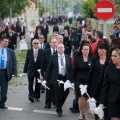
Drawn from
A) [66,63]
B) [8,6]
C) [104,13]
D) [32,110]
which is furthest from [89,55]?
[8,6]

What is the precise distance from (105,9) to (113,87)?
7.12m

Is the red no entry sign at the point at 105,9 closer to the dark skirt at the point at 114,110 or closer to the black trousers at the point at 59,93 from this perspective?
the black trousers at the point at 59,93

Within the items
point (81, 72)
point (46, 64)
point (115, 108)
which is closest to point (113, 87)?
point (115, 108)

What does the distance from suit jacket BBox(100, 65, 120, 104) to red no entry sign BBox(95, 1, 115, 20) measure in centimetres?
687

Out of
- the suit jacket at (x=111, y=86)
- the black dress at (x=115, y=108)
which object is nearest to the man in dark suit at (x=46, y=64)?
the suit jacket at (x=111, y=86)

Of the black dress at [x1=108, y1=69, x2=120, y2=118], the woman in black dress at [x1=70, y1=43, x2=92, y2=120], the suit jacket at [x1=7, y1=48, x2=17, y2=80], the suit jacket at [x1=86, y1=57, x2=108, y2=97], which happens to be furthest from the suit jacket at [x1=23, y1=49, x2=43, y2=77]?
the black dress at [x1=108, y1=69, x2=120, y2=118]

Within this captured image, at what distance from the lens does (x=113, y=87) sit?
798 cm

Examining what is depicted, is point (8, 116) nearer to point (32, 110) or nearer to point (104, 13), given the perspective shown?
point (32, 110)

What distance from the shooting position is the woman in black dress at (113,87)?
7910 mm

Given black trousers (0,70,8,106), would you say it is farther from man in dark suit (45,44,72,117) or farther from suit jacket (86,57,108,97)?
suit jacket (86,57,108,97)

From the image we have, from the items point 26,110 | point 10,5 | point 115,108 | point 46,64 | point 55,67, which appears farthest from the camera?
point 10,5

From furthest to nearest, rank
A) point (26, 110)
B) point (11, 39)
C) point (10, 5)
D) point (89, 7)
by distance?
point (10, 5), point (89, 7), point (11, 39), point (26, 110)

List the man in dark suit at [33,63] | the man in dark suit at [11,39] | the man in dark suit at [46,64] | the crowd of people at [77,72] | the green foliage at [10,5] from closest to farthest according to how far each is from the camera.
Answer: the crowd of people at [77,72], the man in dark suit at [46,64], the man in dark suit at [33,63], the man in dark suit at [11,39], the green foliage at [10,5]

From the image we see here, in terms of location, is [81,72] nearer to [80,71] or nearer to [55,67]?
[80,71]
